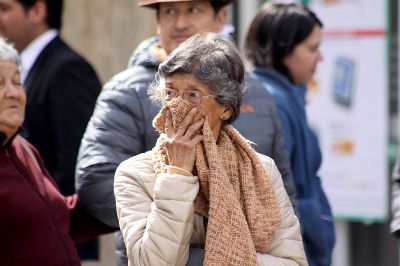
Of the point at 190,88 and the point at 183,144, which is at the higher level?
the point at 190,88

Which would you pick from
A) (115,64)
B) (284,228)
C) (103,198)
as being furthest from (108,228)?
(115,64)

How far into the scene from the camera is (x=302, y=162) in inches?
199

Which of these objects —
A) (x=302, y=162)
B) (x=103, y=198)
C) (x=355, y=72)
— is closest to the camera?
(x=103, y=198)

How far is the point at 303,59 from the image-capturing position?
5.32 metres

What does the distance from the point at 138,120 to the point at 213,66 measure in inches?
34.3

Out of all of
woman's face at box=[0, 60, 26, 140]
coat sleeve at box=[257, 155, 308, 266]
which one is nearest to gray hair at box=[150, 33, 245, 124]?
coat sleeve at box=[257, 155, 308, 266]

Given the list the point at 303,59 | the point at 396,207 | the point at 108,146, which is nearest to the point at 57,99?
the point at 108,146

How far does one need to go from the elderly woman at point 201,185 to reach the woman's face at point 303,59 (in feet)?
5.81

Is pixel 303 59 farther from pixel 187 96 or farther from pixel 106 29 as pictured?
pixel 106 29

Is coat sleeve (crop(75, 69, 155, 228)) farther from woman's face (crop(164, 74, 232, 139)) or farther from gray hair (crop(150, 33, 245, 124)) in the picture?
woman's face (crop(164, 74, 232, 139))

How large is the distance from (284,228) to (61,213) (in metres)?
1.03

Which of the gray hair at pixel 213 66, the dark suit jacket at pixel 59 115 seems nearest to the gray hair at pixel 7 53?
the dark suit jacket at pixel 59 115

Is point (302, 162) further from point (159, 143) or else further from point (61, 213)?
point (159, 143)

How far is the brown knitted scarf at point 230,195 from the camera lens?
3.34 m
